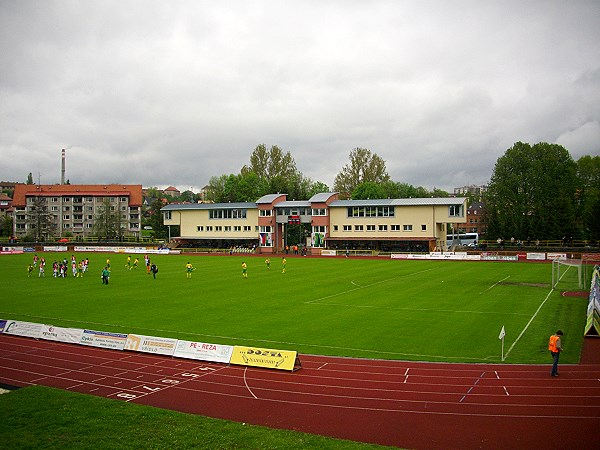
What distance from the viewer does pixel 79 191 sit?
13675cm

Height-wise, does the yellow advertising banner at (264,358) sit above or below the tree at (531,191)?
below

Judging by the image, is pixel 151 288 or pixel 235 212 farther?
pixel 235 212

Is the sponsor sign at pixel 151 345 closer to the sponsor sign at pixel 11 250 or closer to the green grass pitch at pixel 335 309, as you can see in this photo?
the green grass pitch at pixel 335 309

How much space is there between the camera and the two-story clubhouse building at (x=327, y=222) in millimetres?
82562

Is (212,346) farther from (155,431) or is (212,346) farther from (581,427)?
(581,427)

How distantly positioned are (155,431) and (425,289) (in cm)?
3113

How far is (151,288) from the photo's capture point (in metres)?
44.7

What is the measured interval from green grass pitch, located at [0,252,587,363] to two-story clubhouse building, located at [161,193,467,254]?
2655 centimetres

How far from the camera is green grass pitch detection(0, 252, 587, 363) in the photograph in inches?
959

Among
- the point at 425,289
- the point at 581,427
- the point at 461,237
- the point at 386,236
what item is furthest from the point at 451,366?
the point at 461,237

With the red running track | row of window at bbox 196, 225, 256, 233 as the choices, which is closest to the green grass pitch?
the red running track

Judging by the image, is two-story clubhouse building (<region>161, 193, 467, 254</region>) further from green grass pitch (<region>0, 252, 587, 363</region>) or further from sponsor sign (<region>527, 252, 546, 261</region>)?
green grass pitch (<region>0, 252, 587, 363</region>)

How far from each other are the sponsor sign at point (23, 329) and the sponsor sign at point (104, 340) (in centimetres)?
318

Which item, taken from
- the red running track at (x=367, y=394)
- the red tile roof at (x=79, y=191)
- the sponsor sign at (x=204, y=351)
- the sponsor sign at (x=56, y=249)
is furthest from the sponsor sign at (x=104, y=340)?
the red tile roof at (x=79, y=191)
